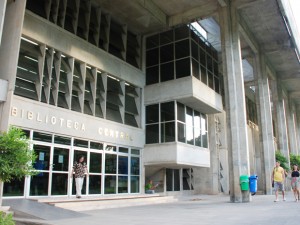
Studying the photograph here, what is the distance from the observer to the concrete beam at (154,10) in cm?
1969

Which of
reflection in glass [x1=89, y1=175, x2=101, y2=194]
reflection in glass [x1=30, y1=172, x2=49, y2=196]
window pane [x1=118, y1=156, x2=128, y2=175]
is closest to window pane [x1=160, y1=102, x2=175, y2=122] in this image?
window pane [x1=118, y1=156, x2=128, y2=175]

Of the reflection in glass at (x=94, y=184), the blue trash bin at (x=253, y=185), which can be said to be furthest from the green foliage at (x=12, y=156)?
the blue trash bin at (x=253, y=185)

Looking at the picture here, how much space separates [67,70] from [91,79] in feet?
6.29

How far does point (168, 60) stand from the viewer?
858 inches

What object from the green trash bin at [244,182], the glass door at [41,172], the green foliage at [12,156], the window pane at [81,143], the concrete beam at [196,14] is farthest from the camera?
the concrete beam at [196,14]

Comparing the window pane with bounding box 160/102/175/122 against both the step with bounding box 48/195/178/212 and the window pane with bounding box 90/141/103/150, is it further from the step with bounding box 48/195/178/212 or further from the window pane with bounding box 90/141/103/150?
the step with bounding box 48/195/178/212

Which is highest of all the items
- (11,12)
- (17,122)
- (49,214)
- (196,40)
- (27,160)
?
(196,40)

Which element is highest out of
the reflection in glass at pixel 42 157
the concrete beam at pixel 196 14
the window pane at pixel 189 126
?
the concrete beam at pixel 196 14

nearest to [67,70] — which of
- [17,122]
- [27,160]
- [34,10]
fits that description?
[34,10]

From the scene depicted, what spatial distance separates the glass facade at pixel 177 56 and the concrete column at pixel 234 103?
108 inches

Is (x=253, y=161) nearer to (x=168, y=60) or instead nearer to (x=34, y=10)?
(x=168, y=60)

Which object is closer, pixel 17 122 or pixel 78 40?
pixel 17 122

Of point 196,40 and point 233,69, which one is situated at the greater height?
point 196,40

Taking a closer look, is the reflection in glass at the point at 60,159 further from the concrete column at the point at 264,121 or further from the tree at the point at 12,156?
the concrete column at the point at 264,121
